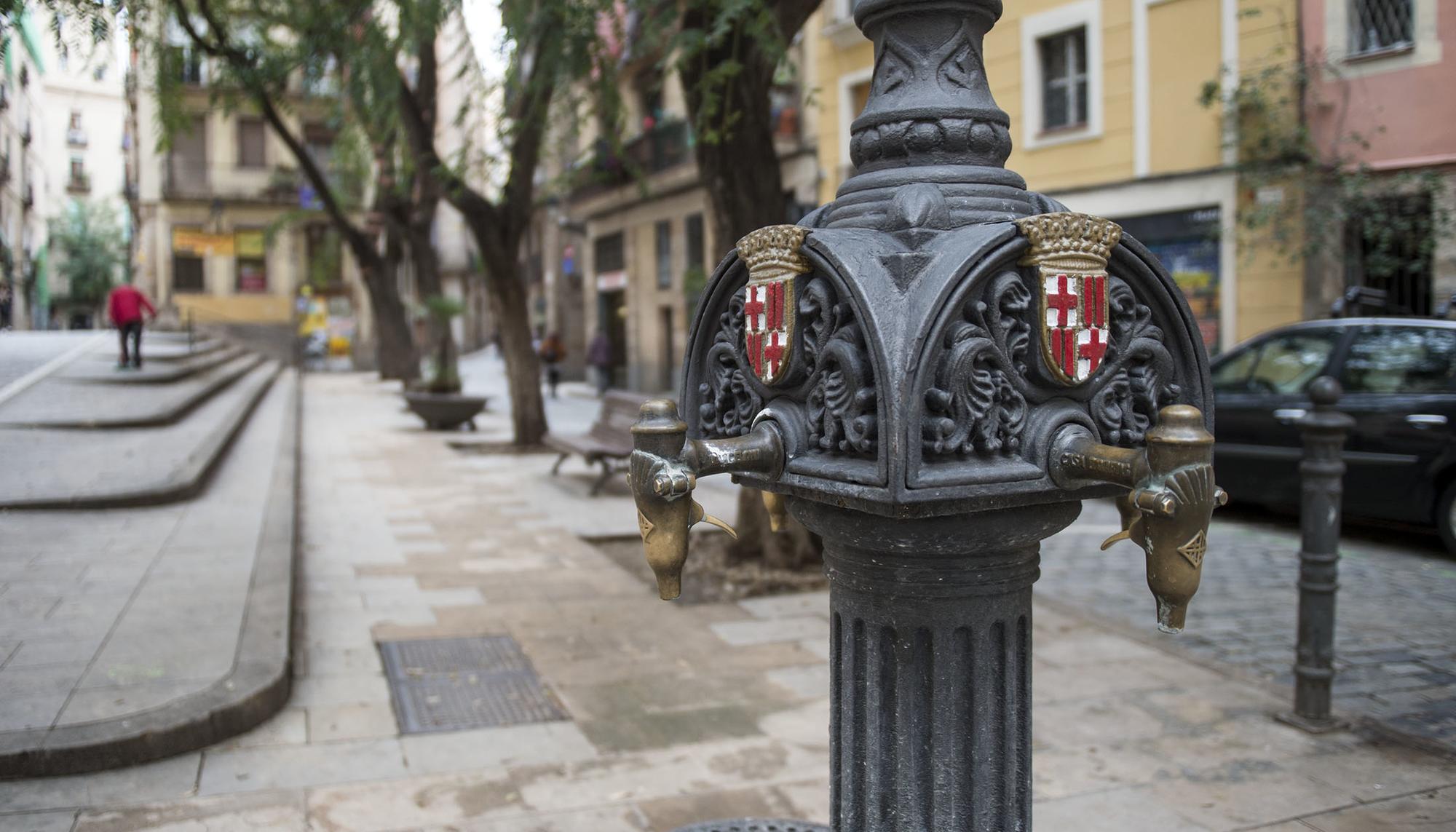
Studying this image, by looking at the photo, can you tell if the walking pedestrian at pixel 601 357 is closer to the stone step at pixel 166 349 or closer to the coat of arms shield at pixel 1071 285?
the stone step at pixel 166 349

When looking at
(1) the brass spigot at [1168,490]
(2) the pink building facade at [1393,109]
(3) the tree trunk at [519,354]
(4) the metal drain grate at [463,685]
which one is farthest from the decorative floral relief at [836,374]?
(3) the tree trunk at [519,354]

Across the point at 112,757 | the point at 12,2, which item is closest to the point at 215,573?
the point at 112,757

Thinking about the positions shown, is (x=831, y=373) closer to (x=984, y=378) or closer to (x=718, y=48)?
(x=984, y=378)

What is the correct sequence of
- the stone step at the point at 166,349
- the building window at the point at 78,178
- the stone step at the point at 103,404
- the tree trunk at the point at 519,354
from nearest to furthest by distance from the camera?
the stone step at the point at 103,404 < the tree trunk at the point at 519,354 < the stone step at the point at 166,349 < the building window at the point at 78,178

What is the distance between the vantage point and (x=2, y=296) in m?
→ 33.4

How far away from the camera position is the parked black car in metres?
8.07

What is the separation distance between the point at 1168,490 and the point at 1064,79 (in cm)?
1751

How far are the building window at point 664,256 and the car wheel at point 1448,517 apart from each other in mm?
21609

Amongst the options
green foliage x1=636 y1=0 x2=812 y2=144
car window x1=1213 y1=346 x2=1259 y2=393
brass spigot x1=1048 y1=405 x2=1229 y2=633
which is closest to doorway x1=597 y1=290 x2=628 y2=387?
car window x1=1213 y1=346 x2=1259 y2=393

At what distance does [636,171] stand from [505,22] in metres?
5.97

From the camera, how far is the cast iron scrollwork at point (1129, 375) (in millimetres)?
2049

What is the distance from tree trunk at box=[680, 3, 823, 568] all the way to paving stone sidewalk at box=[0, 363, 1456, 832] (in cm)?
67

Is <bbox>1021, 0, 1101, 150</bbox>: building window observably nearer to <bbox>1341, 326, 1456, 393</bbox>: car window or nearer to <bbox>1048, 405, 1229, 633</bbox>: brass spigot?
<bbox>1341, 326, 1456, 393</bbox>: car window

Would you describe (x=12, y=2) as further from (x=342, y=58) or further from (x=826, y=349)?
(x=342, y=58)
